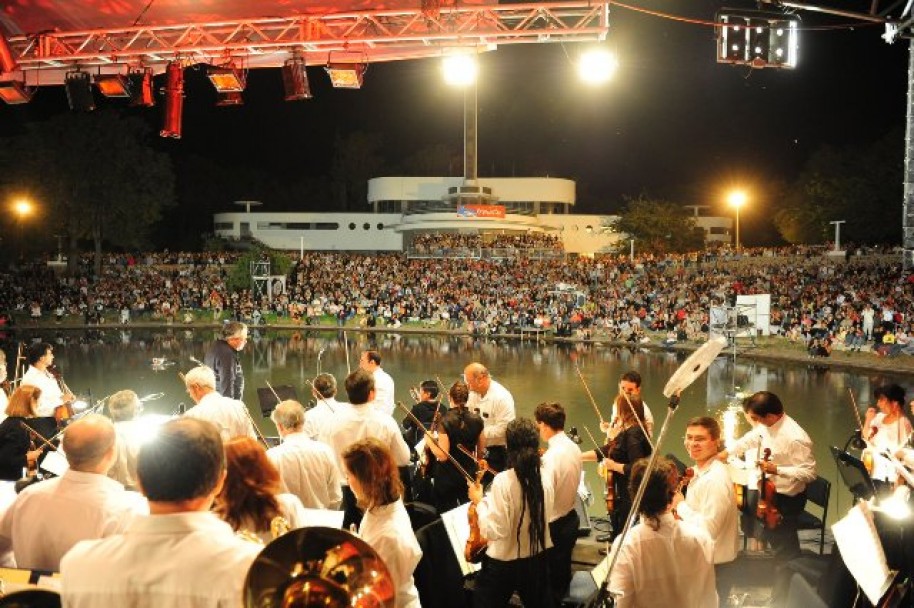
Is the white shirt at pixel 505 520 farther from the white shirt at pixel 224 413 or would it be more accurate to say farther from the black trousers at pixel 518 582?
the white shirt at pixel 224 413

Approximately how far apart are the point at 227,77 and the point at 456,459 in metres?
6.75

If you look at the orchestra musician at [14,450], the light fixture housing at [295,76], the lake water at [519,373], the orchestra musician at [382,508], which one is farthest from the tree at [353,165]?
the orchestra musician at [382,508]

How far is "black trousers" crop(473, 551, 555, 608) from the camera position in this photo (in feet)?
11.9

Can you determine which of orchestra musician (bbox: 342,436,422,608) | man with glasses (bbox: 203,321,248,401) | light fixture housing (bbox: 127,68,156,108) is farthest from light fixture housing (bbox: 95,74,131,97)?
orchestra musician (bbox: 342,436,422,608)

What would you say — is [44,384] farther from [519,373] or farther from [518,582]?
[519,373]

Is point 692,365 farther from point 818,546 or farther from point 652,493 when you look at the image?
point 818,546

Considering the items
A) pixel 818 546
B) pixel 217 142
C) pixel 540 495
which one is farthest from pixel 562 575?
pixel 217 142

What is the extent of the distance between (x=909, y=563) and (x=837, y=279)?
92.8ft

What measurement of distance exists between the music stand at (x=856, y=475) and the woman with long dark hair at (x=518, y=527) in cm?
220

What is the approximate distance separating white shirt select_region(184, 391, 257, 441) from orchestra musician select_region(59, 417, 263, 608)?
3.32 metres

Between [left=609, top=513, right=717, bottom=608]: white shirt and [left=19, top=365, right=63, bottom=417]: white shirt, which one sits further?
[left=19, top=365, right=63, bottom=417]: white shirt

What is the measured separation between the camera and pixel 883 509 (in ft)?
9.32

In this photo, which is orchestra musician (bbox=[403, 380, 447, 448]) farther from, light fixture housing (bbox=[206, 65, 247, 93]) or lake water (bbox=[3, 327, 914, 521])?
light fixture housing (bbox=[206, 65, 247, 93])

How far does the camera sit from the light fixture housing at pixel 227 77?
9.46m
